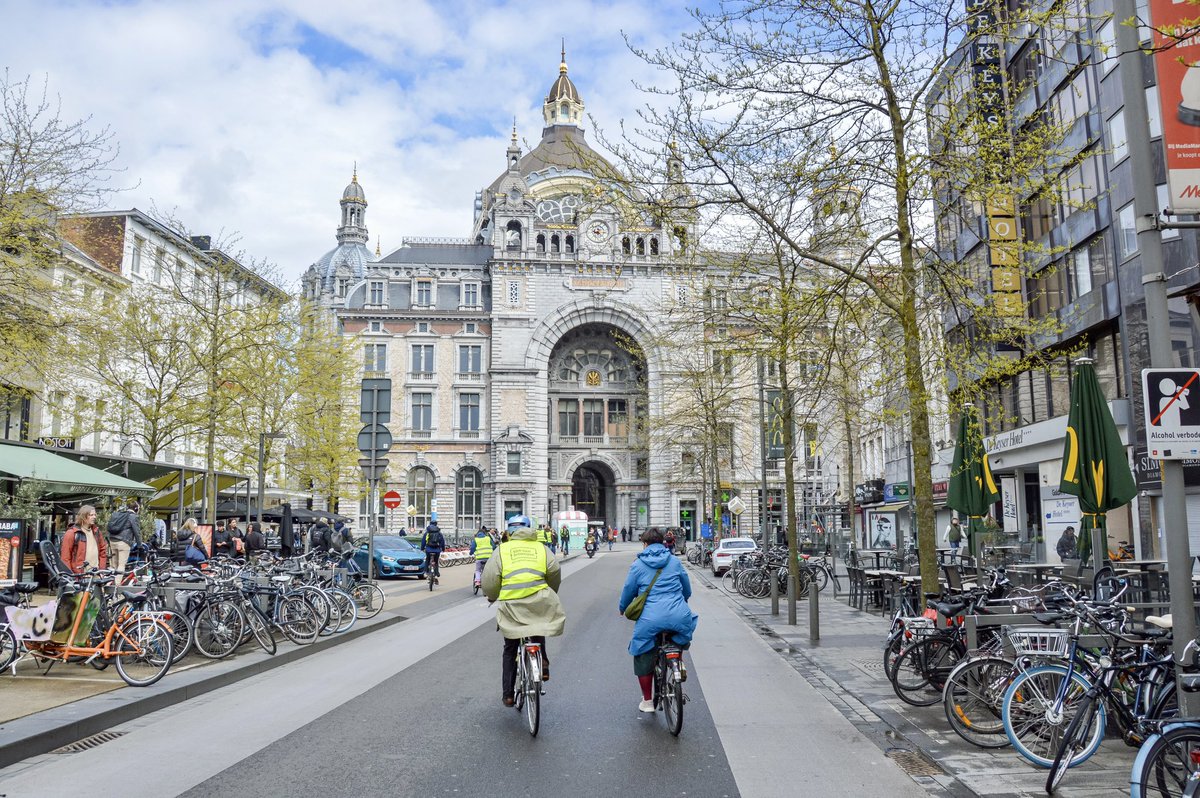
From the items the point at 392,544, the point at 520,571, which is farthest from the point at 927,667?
the point at 392,544

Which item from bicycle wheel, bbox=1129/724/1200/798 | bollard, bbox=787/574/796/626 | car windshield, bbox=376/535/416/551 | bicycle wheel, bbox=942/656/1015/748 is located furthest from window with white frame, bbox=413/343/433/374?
bicycle wheel, bbox=1129/724/1200/798

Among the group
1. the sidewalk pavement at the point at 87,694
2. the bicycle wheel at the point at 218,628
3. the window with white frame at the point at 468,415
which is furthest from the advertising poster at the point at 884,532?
the window with white frame at the point at 468,415

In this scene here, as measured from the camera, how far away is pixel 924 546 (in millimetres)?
10656

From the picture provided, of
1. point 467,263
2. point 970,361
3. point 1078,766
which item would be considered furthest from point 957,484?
point 467,263

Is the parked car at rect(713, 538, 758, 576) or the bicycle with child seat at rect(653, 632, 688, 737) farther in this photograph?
the parked car at rect(713, 538, 758, 576)

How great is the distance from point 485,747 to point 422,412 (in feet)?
219

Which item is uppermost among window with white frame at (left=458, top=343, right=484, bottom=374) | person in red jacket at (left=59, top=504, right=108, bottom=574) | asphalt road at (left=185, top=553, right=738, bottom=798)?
window with white frame at (left=458, top=343, right=484, bottom=374)

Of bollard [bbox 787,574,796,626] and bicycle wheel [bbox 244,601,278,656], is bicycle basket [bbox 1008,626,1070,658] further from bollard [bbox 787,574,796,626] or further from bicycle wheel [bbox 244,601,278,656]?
bollard [bbox 787,574,796,626]

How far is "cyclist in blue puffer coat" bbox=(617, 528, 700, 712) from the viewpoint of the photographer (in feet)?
26.8

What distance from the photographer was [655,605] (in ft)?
27.0

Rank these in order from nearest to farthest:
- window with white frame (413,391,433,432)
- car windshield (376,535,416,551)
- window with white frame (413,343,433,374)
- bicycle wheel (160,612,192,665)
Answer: bicycle wheel (160,612,192,665), car windshield (376,535,416,551), window with white frame (413,391,433,432), window with white frame (413,343,433,374)

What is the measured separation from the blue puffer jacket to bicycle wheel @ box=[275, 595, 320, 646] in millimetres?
7140

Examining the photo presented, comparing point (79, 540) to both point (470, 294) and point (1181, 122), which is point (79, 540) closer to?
point (1181, 122)

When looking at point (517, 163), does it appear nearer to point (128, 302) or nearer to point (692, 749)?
point (128, 302)
